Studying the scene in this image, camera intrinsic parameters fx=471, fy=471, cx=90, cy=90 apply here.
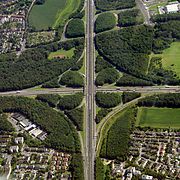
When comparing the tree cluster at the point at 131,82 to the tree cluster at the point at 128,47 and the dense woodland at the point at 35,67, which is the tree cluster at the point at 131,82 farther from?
the dense woodland at the point at 35,67

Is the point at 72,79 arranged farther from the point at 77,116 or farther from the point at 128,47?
the point at 128,47

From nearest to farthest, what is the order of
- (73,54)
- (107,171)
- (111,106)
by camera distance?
(107,171) < (111,106) < (73,54)

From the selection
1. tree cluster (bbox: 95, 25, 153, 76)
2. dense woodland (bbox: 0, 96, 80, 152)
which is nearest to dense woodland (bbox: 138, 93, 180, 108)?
tree cluster (bbox: 95, 25, 153, 76)

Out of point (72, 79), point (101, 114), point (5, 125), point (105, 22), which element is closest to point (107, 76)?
point (72, 79)

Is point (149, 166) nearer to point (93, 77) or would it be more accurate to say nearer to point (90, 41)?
point (93, 77)

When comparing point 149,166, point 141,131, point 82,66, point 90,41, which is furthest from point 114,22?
point 149,166

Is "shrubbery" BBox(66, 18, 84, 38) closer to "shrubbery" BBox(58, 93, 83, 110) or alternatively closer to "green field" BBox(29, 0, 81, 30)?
"green field" BBox(29, 0, 81, 30)

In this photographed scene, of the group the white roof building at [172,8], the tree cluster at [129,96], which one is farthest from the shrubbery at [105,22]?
the tree cluster at [129,96]
